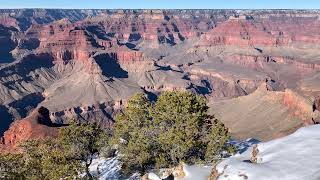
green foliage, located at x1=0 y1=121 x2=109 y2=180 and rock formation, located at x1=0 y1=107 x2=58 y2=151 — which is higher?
green foliage, located at x1=0 y1=121 x2=109 y2=180

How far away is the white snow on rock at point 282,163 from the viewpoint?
36944 millimetres

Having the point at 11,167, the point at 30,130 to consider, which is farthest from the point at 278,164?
the point at 30,130

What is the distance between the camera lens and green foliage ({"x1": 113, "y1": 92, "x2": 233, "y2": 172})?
48719 mm

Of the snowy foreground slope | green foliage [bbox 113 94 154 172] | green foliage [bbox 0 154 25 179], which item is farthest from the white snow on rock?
green foliage [bbox 0 154 25 179]

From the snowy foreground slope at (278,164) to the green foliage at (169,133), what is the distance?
15.0ft

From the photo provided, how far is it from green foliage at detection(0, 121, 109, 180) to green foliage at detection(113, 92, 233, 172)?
2885mm

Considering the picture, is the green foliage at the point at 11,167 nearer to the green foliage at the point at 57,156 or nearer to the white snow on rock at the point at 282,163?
the green foliage at the point at 57,156

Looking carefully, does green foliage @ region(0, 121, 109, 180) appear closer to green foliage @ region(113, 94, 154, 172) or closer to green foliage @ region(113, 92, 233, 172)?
green foliage @ region(113, 94, 154, 172)

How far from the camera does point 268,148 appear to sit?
147 ft

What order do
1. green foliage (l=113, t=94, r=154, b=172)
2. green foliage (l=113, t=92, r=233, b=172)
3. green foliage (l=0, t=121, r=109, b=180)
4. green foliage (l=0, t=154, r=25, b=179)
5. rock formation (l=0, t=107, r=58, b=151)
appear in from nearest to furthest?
1. green foliage (l=0, t=154, r=25, b=179)
2. green foliage (l=0, t=121, r=109, b=180)
3. green foliage (l=113, t=92, r=233, b=172)
4. green foliage (l=113, t=94, r=154, b=172)
5. rock formation (l=0, t=107, r=58, b=151)

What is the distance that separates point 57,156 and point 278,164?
1830cm

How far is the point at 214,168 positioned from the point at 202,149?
34.0 ft

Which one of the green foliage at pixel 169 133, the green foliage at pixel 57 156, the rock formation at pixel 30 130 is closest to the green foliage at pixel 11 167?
the green foliage at pixel 57 156

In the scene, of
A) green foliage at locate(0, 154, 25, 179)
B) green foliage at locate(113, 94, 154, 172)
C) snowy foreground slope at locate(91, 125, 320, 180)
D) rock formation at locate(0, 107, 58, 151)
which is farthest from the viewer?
rock formation at locate(0, 107, 58, 151)
